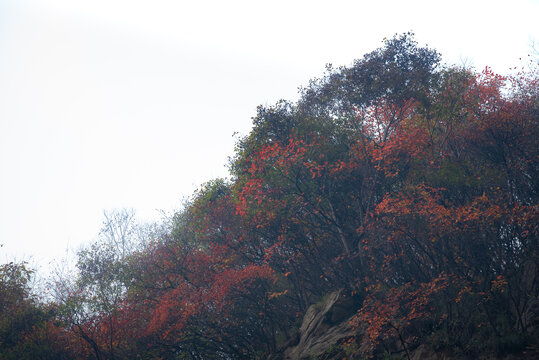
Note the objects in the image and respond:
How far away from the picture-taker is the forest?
49.4 ft

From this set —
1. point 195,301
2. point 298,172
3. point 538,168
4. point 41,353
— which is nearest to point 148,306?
point 195,301

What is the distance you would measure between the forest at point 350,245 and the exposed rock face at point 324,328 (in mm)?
82

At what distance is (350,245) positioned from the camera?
2158 centimetres

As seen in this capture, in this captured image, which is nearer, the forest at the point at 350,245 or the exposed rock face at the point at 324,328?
the forest at the point at 350,245

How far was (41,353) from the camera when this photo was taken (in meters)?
21.6

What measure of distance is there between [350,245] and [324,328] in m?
4.71

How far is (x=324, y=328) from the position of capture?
19.1 metres

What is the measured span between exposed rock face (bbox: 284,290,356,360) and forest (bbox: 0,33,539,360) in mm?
82

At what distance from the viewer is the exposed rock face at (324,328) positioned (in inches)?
706

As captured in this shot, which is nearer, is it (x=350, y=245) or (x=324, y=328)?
(x=324, y=328)

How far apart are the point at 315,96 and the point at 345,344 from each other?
48.9 feet

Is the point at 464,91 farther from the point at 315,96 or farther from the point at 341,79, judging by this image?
the point at 315,96

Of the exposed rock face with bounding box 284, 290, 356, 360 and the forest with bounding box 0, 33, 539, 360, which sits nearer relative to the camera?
the forest with bounding box 0, 33, 539, 360

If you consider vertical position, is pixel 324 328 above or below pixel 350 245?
below
